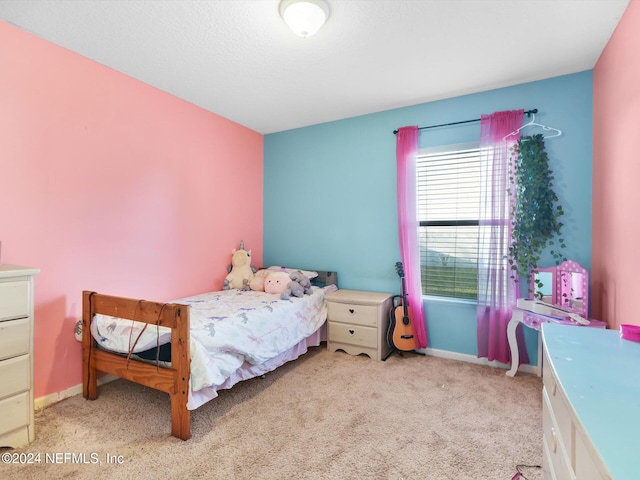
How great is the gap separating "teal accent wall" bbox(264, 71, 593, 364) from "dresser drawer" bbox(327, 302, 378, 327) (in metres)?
0.45

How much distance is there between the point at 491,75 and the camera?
8.73ft

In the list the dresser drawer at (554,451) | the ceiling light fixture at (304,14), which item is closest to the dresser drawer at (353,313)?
the dresser drawer at (554,451)

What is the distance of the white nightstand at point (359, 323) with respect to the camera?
3.07 meters

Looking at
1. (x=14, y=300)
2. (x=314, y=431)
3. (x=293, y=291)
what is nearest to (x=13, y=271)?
(x=14, y=300)

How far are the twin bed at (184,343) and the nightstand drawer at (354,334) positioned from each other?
50cm

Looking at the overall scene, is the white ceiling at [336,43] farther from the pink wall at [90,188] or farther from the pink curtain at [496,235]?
the pink curtain at [496,235]

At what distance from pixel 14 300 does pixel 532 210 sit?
3477 mm

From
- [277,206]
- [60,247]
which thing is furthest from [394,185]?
[60,247]

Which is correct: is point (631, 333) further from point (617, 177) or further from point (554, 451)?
point (617, 177)

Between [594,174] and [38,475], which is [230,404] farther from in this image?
[594,174]

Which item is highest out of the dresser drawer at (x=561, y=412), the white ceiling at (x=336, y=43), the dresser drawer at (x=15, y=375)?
the white ceiling at (x=336, y=43)

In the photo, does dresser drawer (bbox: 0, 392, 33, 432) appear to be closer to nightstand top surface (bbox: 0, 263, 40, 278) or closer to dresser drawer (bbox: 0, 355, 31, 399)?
dresser drawer (bbox: 0, 355, 31, 399)

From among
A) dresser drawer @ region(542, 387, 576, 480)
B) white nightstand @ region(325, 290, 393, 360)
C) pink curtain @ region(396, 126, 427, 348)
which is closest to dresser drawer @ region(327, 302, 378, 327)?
white nightstand @ region(325, 290, 393, 360)

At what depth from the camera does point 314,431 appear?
6.40 ft
